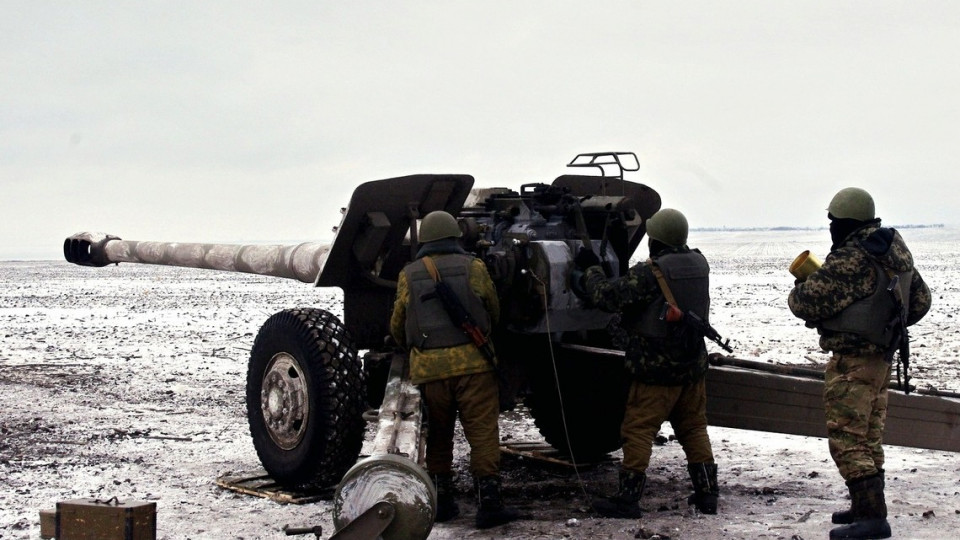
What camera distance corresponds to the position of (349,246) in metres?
6.83

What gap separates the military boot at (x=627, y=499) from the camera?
6078 millimetres

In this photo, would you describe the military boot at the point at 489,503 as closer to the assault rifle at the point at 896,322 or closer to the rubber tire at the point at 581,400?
the rubber tire at the point at 581,400

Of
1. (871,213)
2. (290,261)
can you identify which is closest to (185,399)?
(290,261)

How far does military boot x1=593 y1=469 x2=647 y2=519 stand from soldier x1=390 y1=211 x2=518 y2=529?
500 mm

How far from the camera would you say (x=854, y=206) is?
5.62 metres

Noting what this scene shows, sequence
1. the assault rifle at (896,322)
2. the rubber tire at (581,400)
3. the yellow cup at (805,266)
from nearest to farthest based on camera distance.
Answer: the assault rifle at (896,322) < the yellow cup at (805,266) < the rubber tire at (581,400)

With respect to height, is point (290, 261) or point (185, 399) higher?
point (290, 261)

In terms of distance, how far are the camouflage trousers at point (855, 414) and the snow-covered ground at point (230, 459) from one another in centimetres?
41

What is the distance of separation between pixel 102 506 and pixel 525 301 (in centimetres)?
260

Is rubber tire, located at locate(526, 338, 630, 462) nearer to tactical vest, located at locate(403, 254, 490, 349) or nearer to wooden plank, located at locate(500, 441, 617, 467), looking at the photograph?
wooden plank, located at locate(500, 441, 617, 467)

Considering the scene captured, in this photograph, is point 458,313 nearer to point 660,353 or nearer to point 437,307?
point 437,307

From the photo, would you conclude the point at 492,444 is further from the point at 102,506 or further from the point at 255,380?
the point at 102,506

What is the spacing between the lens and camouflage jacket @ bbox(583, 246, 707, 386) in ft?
19.5

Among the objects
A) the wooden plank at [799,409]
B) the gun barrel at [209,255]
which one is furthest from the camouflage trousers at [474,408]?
the gun barrel at [209,255]
